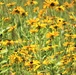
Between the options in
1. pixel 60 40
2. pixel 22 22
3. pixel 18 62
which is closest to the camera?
pixel 18 62

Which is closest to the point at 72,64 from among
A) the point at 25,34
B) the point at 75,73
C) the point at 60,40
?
the point at 75,73

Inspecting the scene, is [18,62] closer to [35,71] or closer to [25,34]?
[35,71]

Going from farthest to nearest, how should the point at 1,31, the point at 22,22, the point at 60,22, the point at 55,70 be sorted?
the point at 22,22
the point at 1,31
the point at 60,22
the point at 55,70

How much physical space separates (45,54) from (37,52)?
0.41m

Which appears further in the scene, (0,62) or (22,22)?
(22,22)

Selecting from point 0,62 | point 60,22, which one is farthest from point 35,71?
point 60,22

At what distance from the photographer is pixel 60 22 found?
376 cm

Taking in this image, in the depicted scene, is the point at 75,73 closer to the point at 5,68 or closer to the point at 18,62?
the point at 18,62

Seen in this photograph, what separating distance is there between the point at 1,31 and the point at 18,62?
1.44 m

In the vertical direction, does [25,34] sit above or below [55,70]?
above

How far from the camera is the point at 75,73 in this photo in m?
2.77

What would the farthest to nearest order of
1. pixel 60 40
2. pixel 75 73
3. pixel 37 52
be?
1. pixel 60 40
2. pixel 37 52
3. pixel 75 73

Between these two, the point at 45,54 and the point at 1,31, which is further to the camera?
the point at 1,31

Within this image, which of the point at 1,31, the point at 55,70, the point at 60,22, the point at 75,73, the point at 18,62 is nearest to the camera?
the point at 75,73
